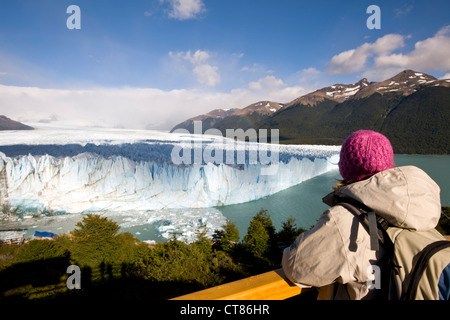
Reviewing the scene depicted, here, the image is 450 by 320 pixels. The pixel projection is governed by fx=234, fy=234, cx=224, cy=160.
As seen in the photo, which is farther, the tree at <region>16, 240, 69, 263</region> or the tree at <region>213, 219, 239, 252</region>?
the tree at <region>213, 219, 239, 252</region>

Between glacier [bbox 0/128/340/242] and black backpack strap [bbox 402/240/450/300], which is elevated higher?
→ black backpack strap [bbox 402/240/450/300]

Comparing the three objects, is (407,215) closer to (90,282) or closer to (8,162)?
(90,282)

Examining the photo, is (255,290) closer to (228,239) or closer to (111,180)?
(228,239)

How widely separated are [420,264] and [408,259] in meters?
0.03

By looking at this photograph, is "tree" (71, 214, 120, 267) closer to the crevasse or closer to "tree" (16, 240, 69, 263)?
"tree" (16, 240, 69, 263)

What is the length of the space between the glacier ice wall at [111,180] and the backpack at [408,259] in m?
12.0

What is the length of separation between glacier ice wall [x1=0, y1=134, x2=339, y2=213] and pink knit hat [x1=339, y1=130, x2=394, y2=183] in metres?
11.8

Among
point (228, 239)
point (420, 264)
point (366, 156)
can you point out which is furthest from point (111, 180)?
point (420, 264)

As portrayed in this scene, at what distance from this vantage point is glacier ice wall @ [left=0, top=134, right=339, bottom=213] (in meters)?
11.7

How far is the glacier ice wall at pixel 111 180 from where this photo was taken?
38.2 feet

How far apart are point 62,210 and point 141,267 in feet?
28.6

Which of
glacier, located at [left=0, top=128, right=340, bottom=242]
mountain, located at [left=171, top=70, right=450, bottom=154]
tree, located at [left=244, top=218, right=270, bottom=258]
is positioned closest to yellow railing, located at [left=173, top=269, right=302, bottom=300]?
tree, located at [left=244, top=218, right=270, bottom=258]

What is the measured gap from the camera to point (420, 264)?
621 millimetres
